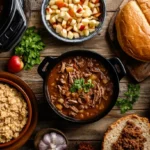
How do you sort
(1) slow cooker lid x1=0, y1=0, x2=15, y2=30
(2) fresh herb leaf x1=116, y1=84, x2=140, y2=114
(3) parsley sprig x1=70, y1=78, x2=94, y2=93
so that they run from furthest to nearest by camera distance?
(2) fresh herb leaf x1=116, y1=84, x2=140, y2=114
(3) parsley sprig x1=70, y1=78, x2=94, y2=93
(1) slow cooker lid x1=0, y1=0, x2=15, y2=30

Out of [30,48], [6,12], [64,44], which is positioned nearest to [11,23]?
[6,12]

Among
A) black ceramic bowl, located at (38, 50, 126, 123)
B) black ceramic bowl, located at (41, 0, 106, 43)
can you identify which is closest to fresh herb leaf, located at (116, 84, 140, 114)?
black ceramic bowl, located at (38, 50, 126, 123)

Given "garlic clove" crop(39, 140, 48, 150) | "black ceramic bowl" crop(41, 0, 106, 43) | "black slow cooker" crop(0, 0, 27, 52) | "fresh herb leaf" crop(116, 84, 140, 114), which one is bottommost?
"garlic clove" crop(39, 140, 48, 150)

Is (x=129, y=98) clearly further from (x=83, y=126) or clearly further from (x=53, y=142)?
(x=53, y=142)

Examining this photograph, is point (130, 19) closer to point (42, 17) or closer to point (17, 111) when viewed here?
point (42, 17)

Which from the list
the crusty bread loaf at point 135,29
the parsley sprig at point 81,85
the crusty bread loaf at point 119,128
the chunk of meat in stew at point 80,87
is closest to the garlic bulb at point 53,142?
the chunk of meat in stew at point 80,87

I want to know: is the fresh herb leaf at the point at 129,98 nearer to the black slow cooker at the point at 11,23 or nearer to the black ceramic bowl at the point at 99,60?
the black ceramic bowl at the point at 99,60

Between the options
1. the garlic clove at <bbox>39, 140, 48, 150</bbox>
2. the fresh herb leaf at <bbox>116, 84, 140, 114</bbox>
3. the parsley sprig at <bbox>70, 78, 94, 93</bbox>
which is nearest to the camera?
the parsley sprig at <bbox>70, 78, 94, 93</bbox>

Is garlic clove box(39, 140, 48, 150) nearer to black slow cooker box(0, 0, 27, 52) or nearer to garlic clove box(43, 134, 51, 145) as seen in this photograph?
garlic clove box(43, 134, 51, 145)
